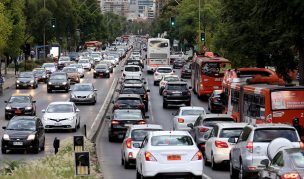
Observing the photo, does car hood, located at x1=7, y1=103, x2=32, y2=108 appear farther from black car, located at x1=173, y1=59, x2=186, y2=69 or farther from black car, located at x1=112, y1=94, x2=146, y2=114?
black car, located at x1=173, y1=59, x2=186, y2=69

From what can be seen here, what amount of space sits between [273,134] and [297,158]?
20.1 feet

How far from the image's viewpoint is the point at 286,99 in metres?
32.7

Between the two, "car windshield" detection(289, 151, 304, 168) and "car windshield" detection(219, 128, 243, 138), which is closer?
"car windshield" detection(289, 151, 304, 168)

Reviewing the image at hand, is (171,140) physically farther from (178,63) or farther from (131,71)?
(178,63)

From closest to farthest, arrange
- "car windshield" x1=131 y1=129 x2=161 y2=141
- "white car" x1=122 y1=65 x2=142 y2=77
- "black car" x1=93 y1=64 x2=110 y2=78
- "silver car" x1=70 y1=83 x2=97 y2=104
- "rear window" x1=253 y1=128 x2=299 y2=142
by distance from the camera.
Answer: "rear window" x1=253 y1=128 x2=299 y2=142
"car windshield" x1=131 y1=129 x2=161 y2=141
"silver car" x1=70 y1=83 x2=97 y2=104
"white car" x1=122 y1=65 x2=142 y2=77
"black car" x1=93 y1=64 x2=110 y2=78

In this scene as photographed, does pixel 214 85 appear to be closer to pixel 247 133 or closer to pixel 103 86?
pixel 103 86

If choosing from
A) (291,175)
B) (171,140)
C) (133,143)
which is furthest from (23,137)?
(291,175)

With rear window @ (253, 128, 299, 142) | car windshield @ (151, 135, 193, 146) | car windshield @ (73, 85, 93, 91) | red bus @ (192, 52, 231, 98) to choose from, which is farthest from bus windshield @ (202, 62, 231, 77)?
car windshield @ (151, 135, 193, 146)

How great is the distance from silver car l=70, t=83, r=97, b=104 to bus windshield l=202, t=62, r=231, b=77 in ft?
27.1

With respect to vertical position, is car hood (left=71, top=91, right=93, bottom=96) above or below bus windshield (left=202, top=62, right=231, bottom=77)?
below

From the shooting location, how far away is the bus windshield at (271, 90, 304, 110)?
32656 millimetres

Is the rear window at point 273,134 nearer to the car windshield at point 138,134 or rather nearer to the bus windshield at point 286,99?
the car windshield at point 138,134

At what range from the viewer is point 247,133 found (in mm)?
24562

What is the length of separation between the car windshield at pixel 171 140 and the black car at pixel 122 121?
50.5 ft
